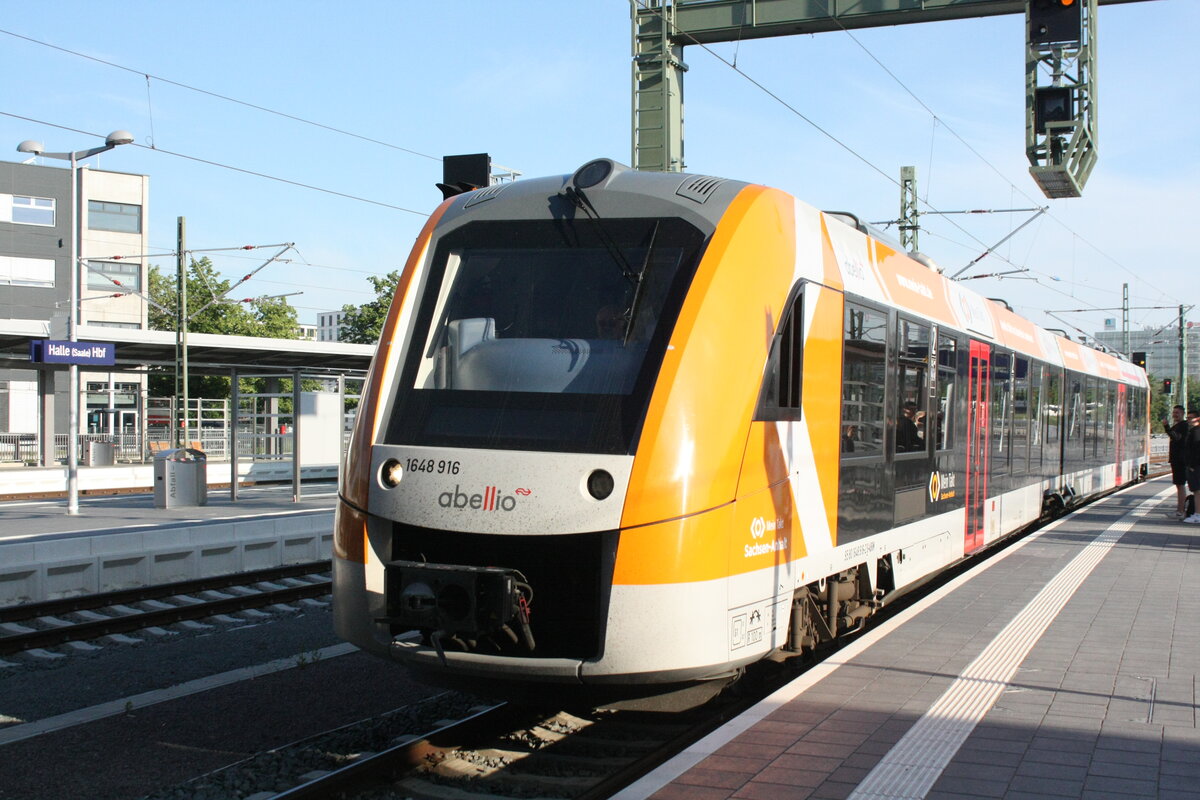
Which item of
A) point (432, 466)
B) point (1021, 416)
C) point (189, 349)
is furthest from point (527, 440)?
point (189, 349)

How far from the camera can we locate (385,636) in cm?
594

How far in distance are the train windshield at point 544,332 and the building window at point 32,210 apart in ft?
172

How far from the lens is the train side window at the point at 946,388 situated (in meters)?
9.81

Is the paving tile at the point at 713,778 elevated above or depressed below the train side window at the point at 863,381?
below

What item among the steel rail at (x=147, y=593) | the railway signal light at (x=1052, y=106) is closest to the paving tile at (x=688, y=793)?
the steel rail at (x=147, y=593)

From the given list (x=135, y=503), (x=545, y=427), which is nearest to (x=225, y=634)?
(x=545, y=427)

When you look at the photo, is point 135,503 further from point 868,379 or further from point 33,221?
point 33,221

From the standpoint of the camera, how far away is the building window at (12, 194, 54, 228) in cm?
5212

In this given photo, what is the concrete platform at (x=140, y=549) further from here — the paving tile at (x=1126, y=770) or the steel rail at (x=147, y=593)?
the paving tile at (x=1126, y=770)

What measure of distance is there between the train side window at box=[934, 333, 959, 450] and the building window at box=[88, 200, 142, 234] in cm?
5354

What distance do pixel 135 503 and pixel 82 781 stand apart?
17.6m

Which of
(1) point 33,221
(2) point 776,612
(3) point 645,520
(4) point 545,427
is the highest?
(1) point 33,221

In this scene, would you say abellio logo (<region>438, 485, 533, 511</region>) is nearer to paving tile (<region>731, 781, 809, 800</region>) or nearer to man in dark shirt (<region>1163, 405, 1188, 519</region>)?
paving tile (<region>731, 781, 809, 800</region>)

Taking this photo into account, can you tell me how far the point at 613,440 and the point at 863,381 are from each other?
276 centimetres
